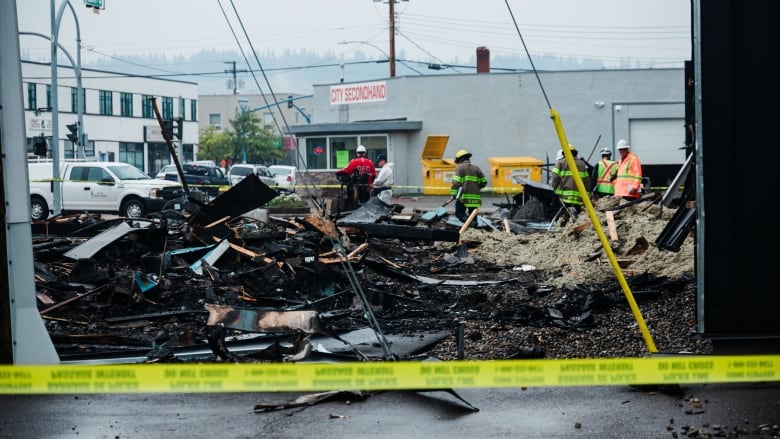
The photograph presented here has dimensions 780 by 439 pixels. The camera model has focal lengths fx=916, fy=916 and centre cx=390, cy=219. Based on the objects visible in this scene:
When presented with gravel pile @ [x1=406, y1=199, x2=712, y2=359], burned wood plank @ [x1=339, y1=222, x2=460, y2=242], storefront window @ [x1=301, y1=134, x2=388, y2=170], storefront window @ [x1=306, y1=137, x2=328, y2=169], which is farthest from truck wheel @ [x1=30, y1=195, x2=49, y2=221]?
storefront window @ [x1=306, y1=137, x2=328, y2=169]

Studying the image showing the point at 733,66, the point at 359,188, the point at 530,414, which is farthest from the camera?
the point at 359,188

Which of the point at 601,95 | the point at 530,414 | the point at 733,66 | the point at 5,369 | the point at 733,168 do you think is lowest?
the point at 530,414

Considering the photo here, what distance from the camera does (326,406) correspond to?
6027 mm

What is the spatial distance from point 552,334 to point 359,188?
13.8m

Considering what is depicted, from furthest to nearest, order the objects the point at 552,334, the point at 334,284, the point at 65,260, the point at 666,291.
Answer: the point at 65,260
the point at 334,284
the point at 666,291
the point at 552,334

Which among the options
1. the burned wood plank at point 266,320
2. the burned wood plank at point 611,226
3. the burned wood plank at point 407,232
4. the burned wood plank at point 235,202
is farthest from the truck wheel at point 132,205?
the burned wood plank at point 266,320

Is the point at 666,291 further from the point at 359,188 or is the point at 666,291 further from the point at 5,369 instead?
the point at 359,188

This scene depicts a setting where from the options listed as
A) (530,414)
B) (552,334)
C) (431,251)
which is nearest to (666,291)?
(552,334)

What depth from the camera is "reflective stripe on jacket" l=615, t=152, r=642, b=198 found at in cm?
1670

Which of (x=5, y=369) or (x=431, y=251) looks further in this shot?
(x=431, y=251)

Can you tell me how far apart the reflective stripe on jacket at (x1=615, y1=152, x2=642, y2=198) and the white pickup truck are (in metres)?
14.1

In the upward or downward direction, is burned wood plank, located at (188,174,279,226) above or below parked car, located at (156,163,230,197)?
below

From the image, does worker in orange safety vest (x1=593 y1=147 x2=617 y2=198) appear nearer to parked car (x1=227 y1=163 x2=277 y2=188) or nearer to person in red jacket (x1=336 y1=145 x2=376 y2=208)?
person in red jacket (x1=336 y1=145 x2=376 y2=208)

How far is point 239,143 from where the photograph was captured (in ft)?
266
